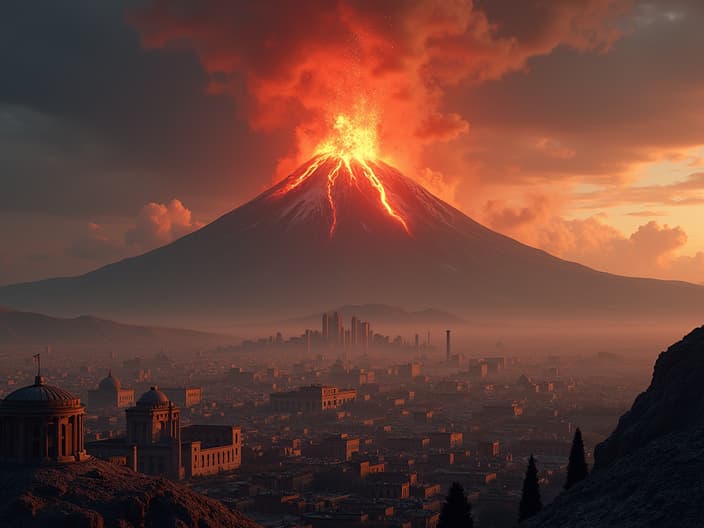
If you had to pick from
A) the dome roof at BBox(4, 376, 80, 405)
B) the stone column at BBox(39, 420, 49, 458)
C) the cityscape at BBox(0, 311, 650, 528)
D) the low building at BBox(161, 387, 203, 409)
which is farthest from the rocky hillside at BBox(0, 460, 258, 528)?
the low building at BBox(161, 387, 203, 409)

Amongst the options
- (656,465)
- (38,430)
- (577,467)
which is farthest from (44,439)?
(656,465)

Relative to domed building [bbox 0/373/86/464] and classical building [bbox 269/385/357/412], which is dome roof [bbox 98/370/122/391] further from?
domed building [bbox 0/373/86/464]

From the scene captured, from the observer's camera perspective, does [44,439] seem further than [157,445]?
No

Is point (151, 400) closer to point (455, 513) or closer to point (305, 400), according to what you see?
point (455, 513)

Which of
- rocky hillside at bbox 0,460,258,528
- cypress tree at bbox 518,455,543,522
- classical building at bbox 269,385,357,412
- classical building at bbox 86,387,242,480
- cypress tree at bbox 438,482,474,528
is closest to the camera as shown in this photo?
cypress tree at bbox 438,482,474,528

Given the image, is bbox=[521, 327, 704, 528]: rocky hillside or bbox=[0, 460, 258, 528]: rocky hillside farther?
bbox=[0, 460, 258, 528]: rocky hillside
